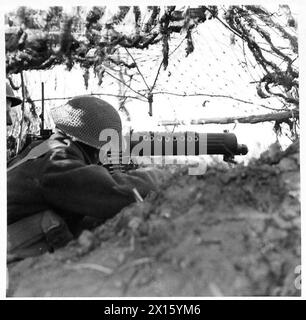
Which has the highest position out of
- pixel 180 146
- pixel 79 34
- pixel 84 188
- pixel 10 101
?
pixel 79 34

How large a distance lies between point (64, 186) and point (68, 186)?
0.09ft

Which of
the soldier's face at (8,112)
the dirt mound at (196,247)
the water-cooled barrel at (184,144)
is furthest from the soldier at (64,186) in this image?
the soldier's face at (8,112)

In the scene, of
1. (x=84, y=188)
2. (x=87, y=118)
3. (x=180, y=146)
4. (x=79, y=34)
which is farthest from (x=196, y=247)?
(x=79, y=34)

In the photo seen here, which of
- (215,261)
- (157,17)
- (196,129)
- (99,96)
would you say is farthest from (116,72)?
(215,261)

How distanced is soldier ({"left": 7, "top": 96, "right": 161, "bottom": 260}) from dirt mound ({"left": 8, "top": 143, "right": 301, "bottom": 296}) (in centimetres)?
20

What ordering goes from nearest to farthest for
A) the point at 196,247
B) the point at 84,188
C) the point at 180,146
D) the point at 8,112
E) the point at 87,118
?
the point at 196,247
the point at 84,188
the point at 87,118
the point at 180,146
the point at 8,112

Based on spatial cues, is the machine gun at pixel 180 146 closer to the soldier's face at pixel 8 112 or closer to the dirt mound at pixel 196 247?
the dirt mound at pixel 196 247

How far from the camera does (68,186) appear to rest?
3.07 m

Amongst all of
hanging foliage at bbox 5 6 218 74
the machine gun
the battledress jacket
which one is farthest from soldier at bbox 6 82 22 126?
the machine gun

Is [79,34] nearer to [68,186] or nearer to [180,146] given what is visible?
[180,146]

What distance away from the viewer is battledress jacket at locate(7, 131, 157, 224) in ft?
10.1

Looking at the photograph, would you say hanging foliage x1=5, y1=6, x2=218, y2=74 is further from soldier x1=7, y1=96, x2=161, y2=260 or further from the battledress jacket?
the battledress jacket

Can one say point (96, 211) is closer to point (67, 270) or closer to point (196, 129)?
point (67, 270)
